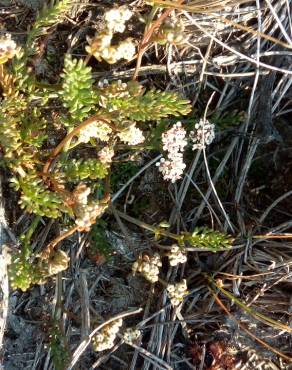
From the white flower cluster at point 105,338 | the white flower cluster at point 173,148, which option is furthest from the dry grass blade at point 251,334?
the white flower cluster at point 173,148

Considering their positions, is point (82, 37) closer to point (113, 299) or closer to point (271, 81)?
point (271, 81)

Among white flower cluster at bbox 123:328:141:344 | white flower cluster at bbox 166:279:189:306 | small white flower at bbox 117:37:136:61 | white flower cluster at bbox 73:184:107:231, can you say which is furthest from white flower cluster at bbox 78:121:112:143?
white flower cluster at bbox 123:328:141:344

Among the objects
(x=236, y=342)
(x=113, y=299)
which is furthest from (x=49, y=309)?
(x=236, y=342)

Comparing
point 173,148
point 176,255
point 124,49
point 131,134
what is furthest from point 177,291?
point 124,49

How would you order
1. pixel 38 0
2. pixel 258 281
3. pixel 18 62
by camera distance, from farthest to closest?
pixel 258 281
pixel 38 0
pixel 18 62

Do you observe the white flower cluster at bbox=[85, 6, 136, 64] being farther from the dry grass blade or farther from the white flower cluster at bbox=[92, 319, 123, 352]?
the dry grass blade

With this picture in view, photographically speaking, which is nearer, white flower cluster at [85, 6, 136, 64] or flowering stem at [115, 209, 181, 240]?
white flower cluster at [85, 6, 136, 64]
